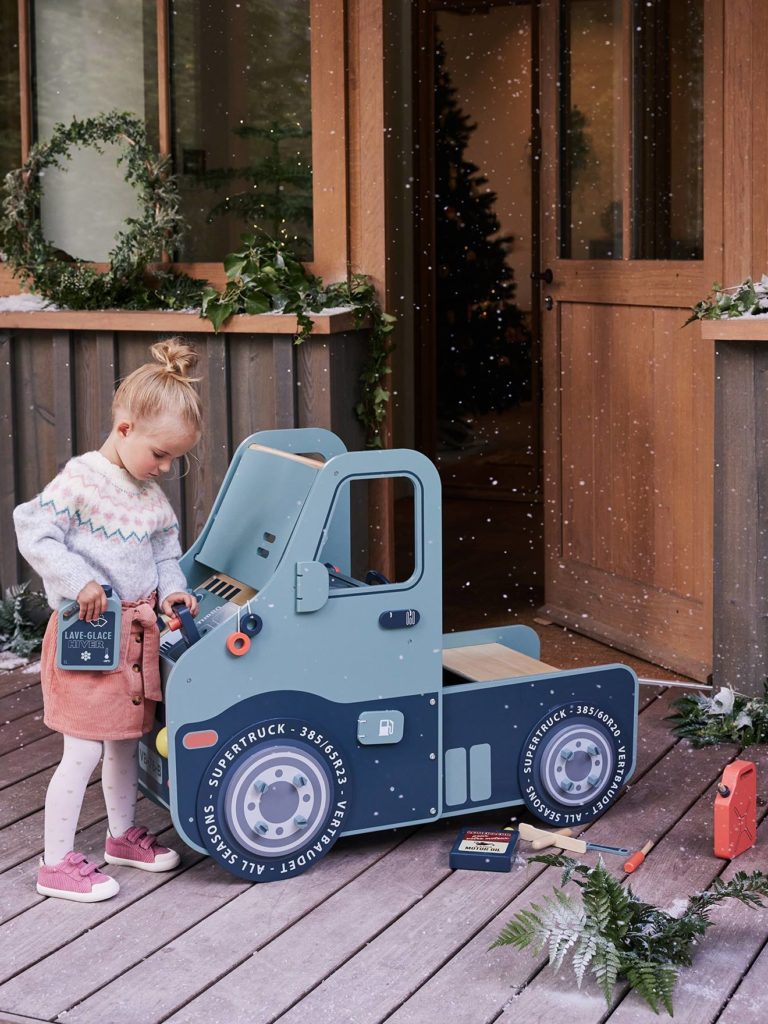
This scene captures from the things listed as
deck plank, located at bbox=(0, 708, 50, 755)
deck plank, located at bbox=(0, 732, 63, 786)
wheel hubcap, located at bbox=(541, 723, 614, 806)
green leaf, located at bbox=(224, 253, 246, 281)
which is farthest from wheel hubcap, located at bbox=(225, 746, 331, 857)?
green leaf, located at bbox=(224, 253, 246, 281)

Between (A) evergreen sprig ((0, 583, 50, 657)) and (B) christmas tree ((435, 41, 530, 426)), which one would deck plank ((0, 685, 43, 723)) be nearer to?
(A) evergreen sprig ((0, 583, 50, 657))

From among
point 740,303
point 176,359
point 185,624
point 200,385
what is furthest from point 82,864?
point 740,303

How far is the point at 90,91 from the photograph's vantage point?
4.85 metres

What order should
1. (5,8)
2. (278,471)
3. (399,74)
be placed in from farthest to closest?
(399,74), (5,8), (278,471)

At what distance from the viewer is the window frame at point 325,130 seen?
4.46 metres

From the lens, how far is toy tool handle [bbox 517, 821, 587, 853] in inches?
120

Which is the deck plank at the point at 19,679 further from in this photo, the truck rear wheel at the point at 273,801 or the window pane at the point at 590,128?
the window pane at the point at 590,128

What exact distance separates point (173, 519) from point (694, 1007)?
1.40 m

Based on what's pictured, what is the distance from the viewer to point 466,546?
21.2 feet

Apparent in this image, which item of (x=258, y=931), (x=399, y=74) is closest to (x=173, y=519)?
(x=258, y=931)

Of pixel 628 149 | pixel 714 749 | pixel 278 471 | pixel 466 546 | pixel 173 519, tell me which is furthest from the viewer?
pixel 466 546

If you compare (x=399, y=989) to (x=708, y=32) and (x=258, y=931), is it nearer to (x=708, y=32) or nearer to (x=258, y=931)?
(x=258, y=931)

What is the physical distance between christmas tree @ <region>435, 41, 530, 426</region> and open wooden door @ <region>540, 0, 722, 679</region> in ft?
9.64

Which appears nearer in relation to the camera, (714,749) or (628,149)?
(714,749)
